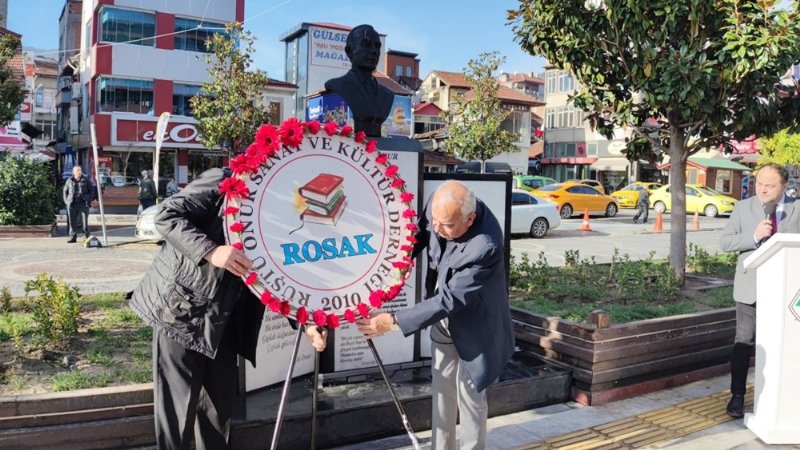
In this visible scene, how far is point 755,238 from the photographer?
15.3ft

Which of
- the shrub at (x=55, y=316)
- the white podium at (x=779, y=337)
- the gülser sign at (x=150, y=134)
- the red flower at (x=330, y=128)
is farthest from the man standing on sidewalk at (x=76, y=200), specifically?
the white podium at (x=779, y=337)

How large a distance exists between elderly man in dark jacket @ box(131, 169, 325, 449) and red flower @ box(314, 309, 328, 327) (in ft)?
0.20

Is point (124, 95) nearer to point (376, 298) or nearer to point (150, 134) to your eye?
point (150, 134)

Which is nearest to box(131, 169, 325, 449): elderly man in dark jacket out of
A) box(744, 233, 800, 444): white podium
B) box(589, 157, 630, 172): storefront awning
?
box(744, 233, 800, 444): white podium

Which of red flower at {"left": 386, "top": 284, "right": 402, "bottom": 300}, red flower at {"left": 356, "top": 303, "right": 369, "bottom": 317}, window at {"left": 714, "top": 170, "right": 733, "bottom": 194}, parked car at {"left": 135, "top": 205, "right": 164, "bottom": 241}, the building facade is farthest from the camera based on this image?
window at {"left": 714, "top": 170, "right": 733, "bottom": 194}

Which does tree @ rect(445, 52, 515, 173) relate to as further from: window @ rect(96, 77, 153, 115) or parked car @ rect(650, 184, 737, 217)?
window @ rect(96, 77, 153, 115)

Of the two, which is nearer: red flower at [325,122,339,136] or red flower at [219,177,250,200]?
red flower at [219,177,250,200]

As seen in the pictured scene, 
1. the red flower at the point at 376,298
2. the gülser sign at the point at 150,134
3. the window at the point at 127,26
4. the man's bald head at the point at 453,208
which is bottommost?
the red flower at the point at 376,298

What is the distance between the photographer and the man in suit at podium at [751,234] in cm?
462

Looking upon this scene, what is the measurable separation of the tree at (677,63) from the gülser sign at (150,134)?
2272cm

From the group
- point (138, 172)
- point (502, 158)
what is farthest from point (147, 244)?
point (502, 158)

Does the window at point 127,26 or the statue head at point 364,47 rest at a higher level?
the window at point 127,26

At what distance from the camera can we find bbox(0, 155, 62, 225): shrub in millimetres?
15031

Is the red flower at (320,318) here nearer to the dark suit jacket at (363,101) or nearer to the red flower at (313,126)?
the red flower at (313,126)
